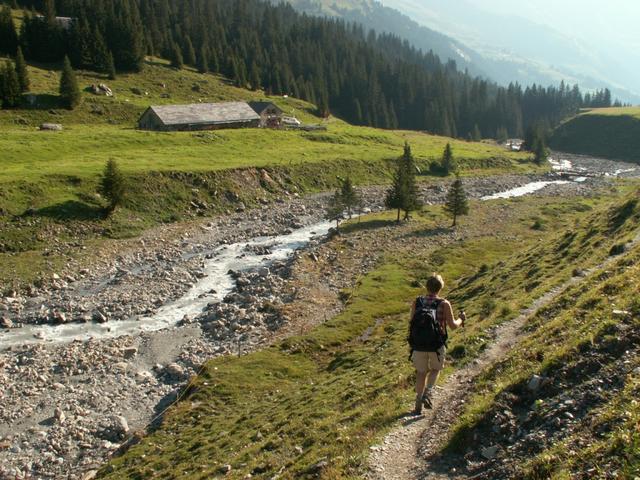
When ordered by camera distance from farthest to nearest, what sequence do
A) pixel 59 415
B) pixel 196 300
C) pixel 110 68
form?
pixel 110 68 < pixel 196 300 < pixel 59 415

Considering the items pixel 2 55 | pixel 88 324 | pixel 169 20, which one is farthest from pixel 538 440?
pixel 169 20

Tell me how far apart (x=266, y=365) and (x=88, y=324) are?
47.7 ft

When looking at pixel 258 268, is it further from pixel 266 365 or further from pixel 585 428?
pixel 585 428

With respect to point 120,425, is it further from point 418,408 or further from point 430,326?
point 430,326

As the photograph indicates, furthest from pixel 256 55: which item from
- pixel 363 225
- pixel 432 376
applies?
pixel 432 376

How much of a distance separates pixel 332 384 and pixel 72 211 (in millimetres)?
40779

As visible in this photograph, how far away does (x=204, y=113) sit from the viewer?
100688 millimetres

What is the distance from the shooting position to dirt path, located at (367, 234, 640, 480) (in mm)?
11781

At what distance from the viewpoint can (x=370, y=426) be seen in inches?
587

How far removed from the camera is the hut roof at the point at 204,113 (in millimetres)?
94812

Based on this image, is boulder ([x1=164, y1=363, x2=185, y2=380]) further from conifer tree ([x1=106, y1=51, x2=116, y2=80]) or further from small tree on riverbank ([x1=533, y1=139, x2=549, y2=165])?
small tree on riverbank ([x1=533, y1=139, x2=549, y2=165])

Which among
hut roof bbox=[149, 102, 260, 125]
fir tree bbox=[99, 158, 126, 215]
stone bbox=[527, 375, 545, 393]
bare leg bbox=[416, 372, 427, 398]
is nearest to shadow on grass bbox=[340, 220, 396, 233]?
fir tree bbox=[99, 158, 126, 215]

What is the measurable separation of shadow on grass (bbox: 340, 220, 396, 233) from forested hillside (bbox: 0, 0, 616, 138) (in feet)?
255

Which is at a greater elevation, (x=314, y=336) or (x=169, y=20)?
(x=169, y=20)
